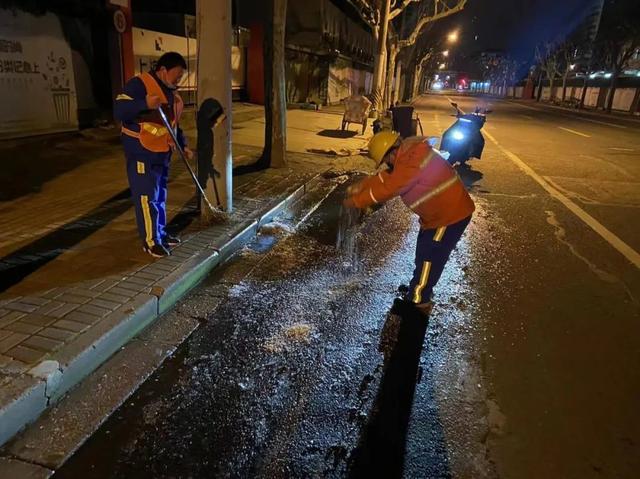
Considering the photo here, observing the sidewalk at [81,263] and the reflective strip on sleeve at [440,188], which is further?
the reflective strip on sleeve at [440,188]

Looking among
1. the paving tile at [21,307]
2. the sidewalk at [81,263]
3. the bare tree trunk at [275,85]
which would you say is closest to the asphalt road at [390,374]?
the sidewalk at [81,263]

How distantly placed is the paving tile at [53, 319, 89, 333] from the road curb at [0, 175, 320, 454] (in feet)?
0.25

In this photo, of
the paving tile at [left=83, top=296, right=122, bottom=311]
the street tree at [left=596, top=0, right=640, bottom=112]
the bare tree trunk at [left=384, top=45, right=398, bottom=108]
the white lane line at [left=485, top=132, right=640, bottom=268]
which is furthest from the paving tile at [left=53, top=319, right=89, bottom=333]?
the street tree at [left=596, top=0, right=640, bottom=112]

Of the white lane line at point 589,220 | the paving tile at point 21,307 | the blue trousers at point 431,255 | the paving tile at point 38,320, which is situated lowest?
the white lane line at point 589,220

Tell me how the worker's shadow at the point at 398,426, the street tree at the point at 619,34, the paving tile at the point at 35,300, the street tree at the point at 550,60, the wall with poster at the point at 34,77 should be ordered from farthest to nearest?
the street tree at the point at 550,60 < the street tree at the point at 619,34 < the wall with poster at the point at 34,77 < the paving tile at the point at 35,300 < the worker's shadow at the point at 398,426

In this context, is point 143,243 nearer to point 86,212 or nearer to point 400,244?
point 86,212

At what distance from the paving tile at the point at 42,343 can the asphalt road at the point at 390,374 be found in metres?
0.60

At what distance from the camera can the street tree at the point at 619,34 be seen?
39562 millimetres

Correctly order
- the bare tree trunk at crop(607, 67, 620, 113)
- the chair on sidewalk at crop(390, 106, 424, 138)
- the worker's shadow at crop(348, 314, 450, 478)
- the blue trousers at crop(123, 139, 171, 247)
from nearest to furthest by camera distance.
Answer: the worker's shadow at crop(348, 314, 450, 478)
the blue trousers at crop(123, 139, 171, 247)
the chair on sidewalk at crop(390, 106, 424, 138)
the bare tree trunk at crop(607, 67, 620, 113)

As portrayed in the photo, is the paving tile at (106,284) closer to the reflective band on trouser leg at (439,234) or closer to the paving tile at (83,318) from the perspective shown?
the paving tile at (83,318)

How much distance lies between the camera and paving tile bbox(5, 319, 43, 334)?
3.06 meters

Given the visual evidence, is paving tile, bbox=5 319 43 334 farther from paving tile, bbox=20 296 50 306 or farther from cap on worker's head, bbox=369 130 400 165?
cap on worker's head, bbox=369 130 400 165

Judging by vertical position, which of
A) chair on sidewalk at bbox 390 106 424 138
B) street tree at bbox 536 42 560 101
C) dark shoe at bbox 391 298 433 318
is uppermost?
street tree at bbox 536 42 560 101

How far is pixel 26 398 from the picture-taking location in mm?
2504
